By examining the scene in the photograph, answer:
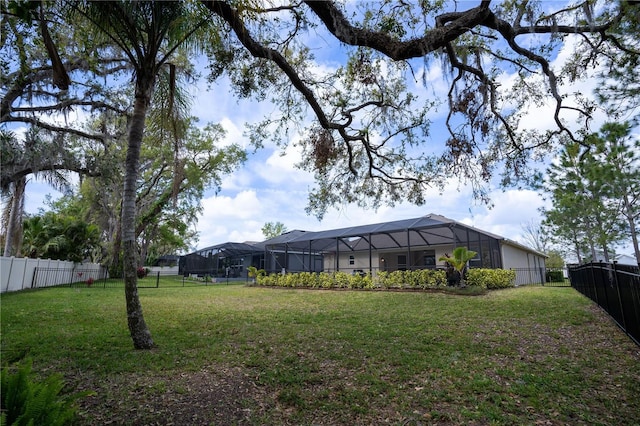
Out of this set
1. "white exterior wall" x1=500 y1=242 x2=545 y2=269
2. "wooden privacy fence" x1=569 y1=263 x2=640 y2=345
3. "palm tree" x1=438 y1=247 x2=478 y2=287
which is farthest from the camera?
"white exterior wall" x1=500 y1=242 x2=545 y2=269

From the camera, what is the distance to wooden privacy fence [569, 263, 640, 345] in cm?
453

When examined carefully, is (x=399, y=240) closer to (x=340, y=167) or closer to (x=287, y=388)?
(x=340, y=167)

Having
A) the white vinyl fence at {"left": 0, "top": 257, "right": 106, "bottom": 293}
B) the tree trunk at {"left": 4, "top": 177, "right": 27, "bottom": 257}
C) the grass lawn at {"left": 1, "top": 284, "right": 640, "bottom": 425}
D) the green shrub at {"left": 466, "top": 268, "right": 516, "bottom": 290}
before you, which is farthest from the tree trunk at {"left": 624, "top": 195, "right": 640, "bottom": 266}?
the white vinyl fence at {"left": 0, "top": 257, "right": 106, "bottom": 293}

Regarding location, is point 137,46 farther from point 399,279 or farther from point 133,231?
point 399,279

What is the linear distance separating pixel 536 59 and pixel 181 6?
19.9 feet

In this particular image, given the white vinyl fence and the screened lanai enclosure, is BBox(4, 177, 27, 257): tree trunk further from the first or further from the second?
the screened lanai enclosure

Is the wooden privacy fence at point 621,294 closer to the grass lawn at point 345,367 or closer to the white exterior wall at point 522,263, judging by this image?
the grass lawn at point 345,367

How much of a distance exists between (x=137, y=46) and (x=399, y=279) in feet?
38.6

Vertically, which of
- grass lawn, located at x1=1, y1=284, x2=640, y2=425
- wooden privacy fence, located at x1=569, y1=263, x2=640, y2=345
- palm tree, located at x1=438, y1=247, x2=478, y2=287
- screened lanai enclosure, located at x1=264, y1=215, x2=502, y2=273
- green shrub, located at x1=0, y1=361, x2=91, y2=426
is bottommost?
grass lawn, located at x1=1, y1=284, x2=640, y2=425

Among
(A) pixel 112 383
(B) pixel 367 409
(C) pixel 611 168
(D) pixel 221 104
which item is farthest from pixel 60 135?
(C) pixel 611 168

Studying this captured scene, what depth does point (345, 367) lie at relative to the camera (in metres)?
4.20

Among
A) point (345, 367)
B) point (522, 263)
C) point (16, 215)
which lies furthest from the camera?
point (522, 263)

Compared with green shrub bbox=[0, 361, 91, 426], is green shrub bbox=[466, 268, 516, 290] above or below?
above

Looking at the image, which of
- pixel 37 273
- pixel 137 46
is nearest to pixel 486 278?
pixel 137 46
